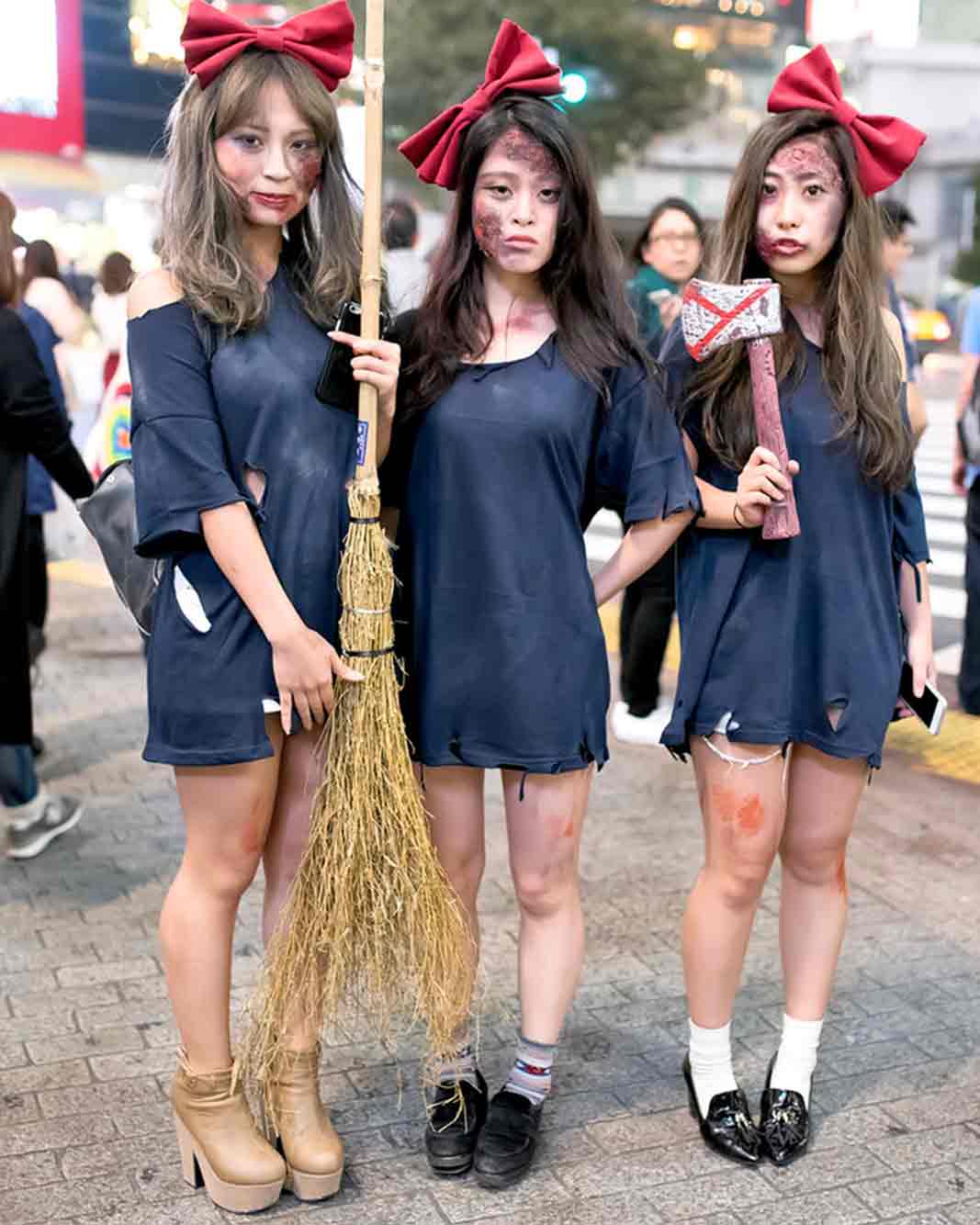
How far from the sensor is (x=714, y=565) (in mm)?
2939

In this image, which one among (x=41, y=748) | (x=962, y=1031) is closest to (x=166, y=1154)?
(x=962, y=1031)

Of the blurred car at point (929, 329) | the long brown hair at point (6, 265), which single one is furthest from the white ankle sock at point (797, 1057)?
the blurred car at point (929, 329)

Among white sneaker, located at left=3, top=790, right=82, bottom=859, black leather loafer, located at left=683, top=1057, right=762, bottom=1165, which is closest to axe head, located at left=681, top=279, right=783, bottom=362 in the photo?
black leather loafer, located at left=683, top=1057, right=762, bottom=1165

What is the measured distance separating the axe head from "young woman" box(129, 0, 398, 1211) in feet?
1.87

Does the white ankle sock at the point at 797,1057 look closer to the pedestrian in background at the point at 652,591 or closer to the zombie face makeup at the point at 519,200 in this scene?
the zombie face makeup at the point at 519,200

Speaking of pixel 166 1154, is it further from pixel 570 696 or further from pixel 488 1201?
pixel 570 696

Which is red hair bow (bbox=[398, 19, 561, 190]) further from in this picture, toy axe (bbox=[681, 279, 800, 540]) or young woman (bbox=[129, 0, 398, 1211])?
toy axe (bbox=[681, 279, 800, 540])

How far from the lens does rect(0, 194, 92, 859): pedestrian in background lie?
4.28 meters

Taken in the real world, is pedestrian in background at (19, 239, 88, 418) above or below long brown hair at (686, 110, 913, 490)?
below

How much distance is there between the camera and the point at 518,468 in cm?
274

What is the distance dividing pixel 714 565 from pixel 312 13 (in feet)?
3.99

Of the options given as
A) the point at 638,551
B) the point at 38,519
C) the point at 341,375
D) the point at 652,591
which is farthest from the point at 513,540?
the point at 38,519

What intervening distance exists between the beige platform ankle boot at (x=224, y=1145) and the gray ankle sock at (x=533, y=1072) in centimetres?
49

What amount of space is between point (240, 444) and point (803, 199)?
3.65 ft
